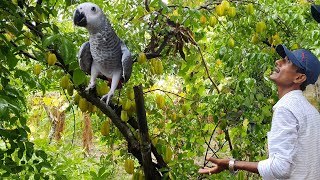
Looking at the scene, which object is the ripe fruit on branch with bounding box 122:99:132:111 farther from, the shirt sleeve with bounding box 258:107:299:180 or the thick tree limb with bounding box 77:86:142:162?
the shirt sleeve with bounding box 258:107:299:180

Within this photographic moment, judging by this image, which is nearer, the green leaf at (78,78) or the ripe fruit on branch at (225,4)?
the green leaf at (78,78)

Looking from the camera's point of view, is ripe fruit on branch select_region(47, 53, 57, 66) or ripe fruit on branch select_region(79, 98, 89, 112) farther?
ripe fruit on branch select_region(79, 98, 89, 112)

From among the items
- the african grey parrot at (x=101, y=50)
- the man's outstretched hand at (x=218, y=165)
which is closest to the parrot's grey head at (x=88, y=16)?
the african grey parrot at (x=101, y=50)

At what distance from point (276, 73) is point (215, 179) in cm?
86

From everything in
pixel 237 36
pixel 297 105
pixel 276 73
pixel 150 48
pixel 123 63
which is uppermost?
pixel 237 36

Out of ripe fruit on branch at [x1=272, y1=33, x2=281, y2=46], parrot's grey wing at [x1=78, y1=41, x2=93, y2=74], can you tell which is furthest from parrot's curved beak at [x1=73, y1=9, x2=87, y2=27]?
ripe fruit on branch at [x1=272, y1=33, x2=281, y2=46]

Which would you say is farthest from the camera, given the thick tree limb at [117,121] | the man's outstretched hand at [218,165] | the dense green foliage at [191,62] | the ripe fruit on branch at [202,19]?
the ripe fruit on branch at [202,19]

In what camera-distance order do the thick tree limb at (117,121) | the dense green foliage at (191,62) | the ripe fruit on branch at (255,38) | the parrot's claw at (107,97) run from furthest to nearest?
1. the ripe fruit on branch at (255,38)
2. the dense green foliage at (191,62)
3. the thick tree limb at (117,121)
4. the parrot's claw at (107,97)

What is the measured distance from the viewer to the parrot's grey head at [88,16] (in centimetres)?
137

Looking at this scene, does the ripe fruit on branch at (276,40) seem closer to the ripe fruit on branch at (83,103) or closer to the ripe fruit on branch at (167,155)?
the ripe fruit on branch at (167,155)

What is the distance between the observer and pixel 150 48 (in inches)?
84.7

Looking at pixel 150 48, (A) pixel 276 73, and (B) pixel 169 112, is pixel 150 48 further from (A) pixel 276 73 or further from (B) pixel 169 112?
(A) pixel 276 73

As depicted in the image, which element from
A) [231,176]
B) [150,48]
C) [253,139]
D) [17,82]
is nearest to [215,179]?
[231,176]

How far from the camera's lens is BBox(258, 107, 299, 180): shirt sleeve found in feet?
4.00
